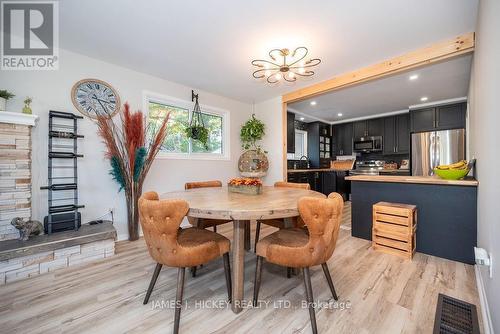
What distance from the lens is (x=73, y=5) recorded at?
1797 millimetres

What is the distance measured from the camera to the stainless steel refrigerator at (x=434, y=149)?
423 cm

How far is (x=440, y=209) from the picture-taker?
2.29 meters

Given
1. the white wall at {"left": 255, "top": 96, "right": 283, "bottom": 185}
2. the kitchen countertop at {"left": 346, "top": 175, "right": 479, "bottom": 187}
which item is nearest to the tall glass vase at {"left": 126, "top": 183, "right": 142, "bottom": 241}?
the white wall at {"left": 255, "top": 96, "right": 283, "bottom": 185}

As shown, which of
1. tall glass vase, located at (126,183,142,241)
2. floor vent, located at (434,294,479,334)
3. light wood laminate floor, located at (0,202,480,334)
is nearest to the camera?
floor vent, located at (434,294,479,334)

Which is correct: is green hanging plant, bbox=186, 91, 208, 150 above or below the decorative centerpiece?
above

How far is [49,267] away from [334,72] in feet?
13.5

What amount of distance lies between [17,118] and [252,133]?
313 centimetres

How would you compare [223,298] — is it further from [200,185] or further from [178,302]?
[200,185]

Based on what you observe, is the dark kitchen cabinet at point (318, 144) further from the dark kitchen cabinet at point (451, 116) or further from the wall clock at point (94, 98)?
the wall clock at point (94, 98)

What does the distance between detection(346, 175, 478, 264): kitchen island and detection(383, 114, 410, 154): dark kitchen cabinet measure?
3329mm

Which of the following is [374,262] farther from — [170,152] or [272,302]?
[170,152]

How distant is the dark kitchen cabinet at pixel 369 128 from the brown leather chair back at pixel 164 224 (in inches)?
236

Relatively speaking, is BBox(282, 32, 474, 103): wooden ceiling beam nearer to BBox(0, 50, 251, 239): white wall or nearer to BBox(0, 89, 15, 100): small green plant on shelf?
BBox(0, 50, 251, 239): white wall

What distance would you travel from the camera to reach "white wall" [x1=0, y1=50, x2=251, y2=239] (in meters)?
2.29
